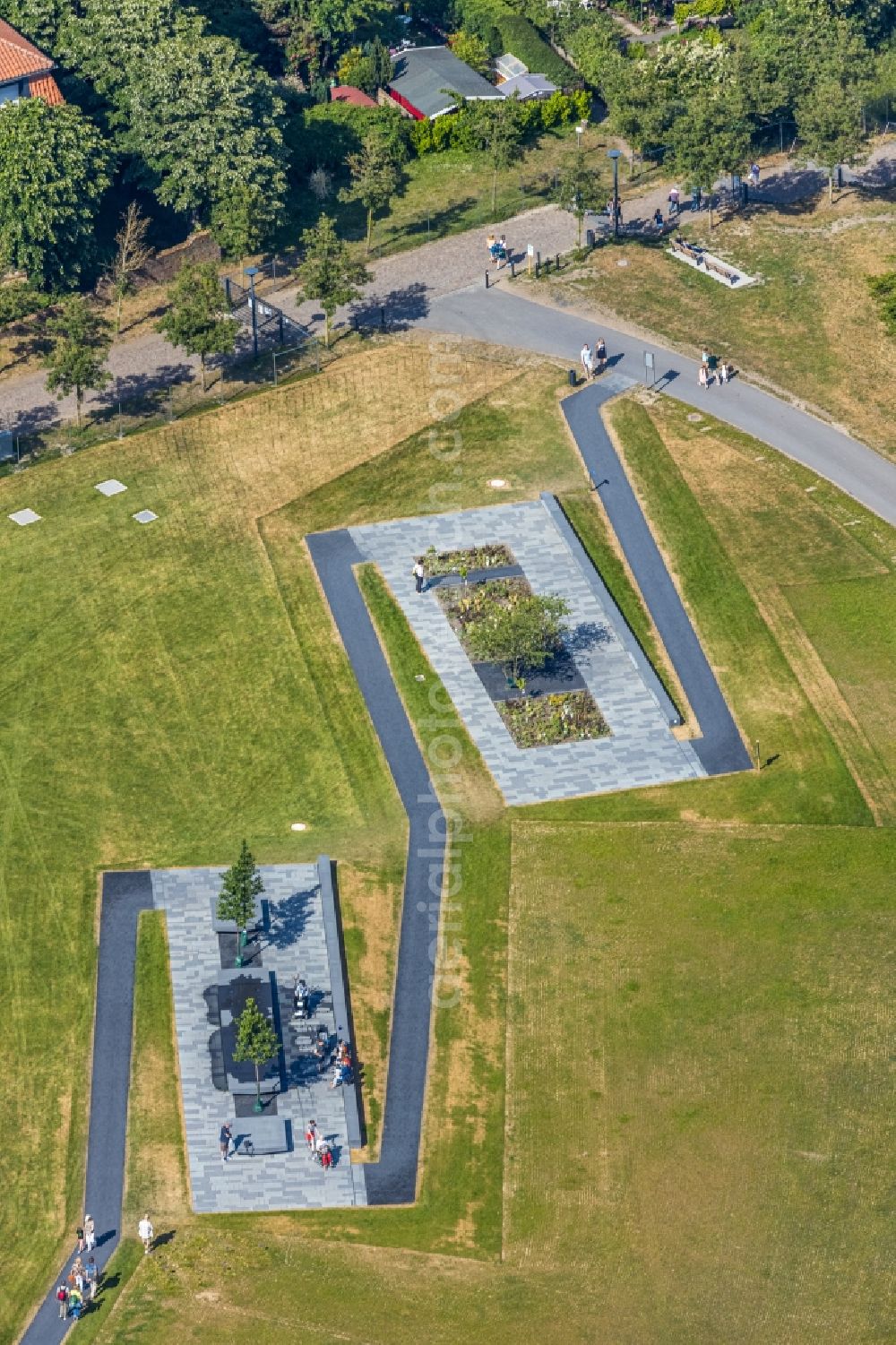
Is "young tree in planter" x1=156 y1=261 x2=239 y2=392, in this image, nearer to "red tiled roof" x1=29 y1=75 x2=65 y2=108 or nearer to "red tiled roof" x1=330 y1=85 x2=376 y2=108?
"red tiled roof" x1=29 y1=75 x2=65 y2=108

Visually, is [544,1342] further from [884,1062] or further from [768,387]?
[768,387]

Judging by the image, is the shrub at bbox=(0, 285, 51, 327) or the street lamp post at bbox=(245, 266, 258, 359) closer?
the shrub at bbox=(0, 285, 51, 327)

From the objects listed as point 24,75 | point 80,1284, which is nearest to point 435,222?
point 24,75

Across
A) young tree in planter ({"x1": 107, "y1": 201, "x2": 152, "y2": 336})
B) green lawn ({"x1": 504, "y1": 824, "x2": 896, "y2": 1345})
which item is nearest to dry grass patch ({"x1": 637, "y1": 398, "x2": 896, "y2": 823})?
green lawn ({"x1": 504, "y1": 824, "x2": 896, "y2": 1345})

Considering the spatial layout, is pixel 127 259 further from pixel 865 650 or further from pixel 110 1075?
pixel 110 1075

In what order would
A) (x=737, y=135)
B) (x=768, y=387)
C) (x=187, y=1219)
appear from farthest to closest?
(x=737, y=135)
(x=768, y=387)
(x=187, y=1219)

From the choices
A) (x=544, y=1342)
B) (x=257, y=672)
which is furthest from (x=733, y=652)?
(x=544, y=1342)

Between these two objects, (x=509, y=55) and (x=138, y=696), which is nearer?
(x=138, y=696)
